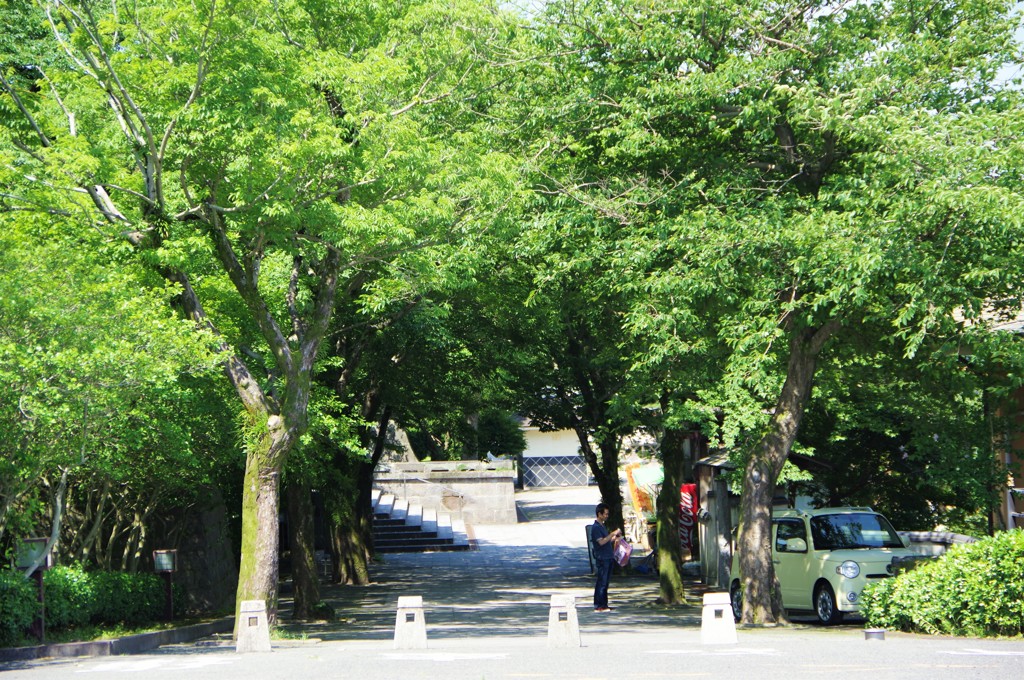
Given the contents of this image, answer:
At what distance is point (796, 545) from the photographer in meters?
19.8

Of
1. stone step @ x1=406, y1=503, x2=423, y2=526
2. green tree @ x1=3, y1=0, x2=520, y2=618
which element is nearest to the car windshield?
green tree @ x1=3, y1=0, x2=520, y2=618

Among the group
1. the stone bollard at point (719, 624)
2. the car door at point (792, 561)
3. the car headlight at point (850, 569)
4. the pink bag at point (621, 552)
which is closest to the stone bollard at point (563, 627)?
the stone bollard at point (719, 624)

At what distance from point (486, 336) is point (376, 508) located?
812 inches

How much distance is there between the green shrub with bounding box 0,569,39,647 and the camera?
14617 mm

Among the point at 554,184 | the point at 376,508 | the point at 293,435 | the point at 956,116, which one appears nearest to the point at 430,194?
the point at 554,184

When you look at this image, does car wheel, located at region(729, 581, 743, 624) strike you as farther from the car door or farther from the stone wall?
the stone wall

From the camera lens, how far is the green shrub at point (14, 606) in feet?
48.0

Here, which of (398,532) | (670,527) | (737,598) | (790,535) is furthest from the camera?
(398,532)

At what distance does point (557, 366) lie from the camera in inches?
1166

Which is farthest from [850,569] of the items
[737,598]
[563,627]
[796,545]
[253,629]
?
[253,629]

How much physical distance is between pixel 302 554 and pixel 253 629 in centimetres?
678

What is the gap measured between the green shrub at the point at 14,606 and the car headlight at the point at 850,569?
39.4 feet

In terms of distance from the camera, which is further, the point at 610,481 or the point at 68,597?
the point at 610,481

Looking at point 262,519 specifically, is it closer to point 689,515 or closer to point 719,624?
point 719,624
